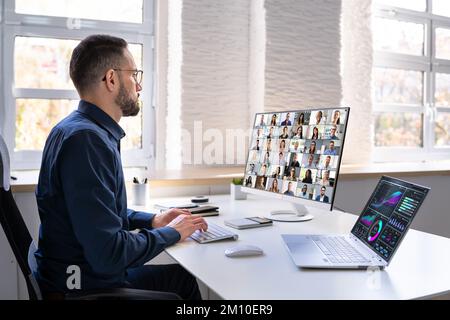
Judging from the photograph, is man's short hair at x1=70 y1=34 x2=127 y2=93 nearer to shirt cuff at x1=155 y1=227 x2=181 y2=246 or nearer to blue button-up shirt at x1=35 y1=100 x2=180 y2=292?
blue button-up shirt at x1=35 y1=100 x2=180 y2=292

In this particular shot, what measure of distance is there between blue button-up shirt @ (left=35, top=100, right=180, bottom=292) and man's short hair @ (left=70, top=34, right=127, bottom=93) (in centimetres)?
13

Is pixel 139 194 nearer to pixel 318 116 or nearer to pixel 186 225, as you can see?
pixel 186 225

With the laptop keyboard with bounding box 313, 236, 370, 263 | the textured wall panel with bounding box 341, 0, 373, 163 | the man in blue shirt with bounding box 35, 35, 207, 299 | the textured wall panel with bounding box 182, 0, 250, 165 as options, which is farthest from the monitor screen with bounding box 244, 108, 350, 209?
the textured wall panel with bounding box 341, 0, 373, 163

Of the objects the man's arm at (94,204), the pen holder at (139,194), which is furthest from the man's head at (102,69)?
the pen holder at (139,194)

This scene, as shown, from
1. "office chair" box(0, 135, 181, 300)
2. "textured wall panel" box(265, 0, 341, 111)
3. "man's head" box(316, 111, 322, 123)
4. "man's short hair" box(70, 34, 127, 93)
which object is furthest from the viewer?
"textured wall panel" box(265, 0, 341, 111)

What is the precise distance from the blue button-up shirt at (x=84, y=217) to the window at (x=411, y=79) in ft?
10.3

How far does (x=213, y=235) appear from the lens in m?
1.58

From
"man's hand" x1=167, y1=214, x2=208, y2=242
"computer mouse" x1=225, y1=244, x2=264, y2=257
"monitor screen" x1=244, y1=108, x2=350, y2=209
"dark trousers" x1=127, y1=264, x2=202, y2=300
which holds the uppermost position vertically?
"monitor screen" x1=244, y1=108, x2=350, y2=209

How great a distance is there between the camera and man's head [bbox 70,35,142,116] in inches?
58.4

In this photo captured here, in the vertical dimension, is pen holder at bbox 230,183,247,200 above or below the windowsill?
below

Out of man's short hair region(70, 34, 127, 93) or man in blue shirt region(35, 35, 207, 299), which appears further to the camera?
man's short hair region(70, 34, 127, 93)
